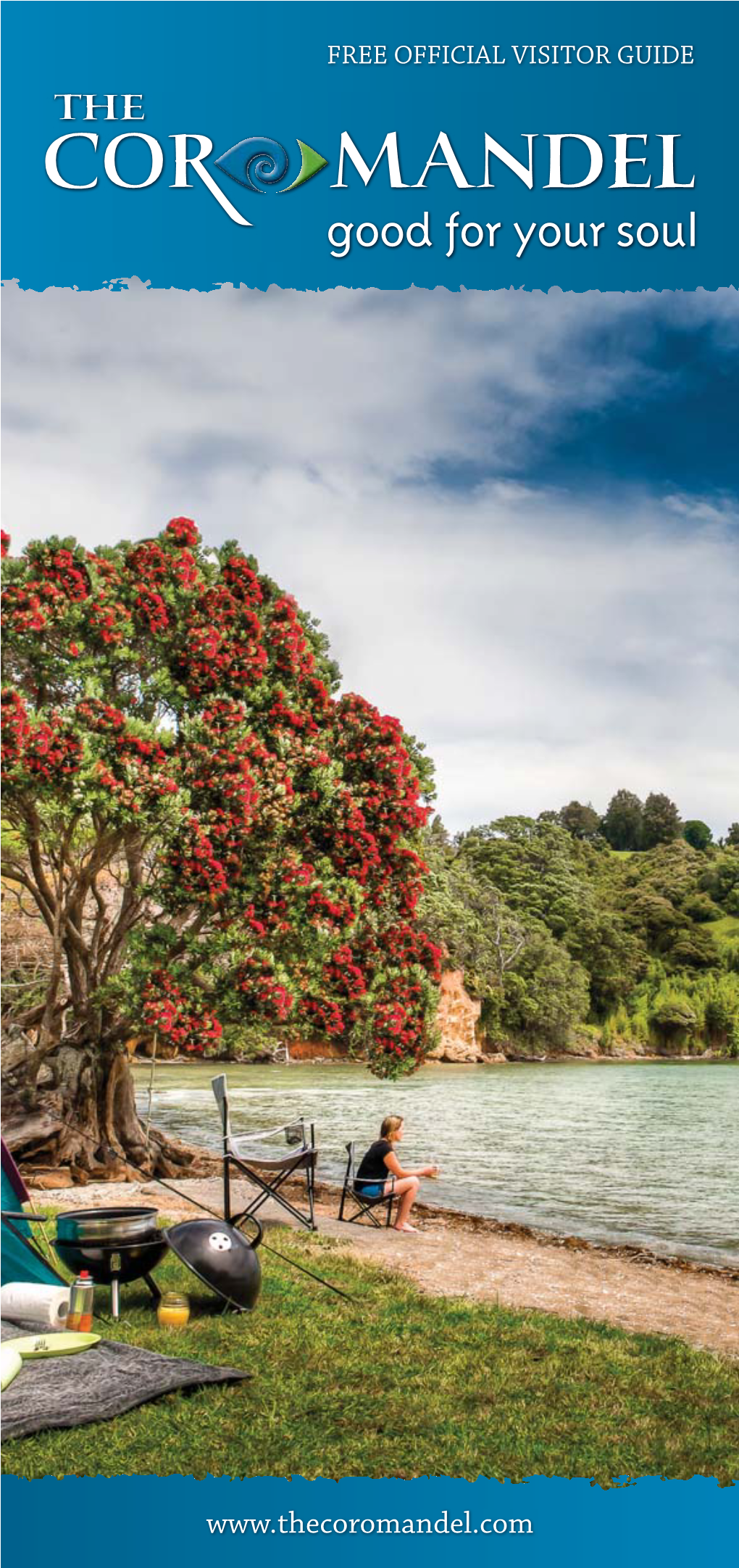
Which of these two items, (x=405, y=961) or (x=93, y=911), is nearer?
(x=405, y=961)

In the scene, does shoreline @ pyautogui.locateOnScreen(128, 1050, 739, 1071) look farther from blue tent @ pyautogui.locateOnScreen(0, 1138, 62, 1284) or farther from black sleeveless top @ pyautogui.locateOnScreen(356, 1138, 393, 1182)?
blue tent @ pyautogui.locateOnScreen(0, 1138, 62, 1284)

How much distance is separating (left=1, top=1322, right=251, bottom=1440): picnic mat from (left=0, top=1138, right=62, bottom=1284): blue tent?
79 centimetres

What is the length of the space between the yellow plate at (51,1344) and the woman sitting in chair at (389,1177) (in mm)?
3692

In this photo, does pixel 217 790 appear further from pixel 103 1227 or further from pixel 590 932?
pixel 590 932

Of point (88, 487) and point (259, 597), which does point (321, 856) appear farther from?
point (88, 487)

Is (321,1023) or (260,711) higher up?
(260,711)

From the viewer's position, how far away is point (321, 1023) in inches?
346

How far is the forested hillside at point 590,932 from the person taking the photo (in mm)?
41344

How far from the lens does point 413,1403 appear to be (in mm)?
3895

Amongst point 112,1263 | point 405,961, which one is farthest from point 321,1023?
point 112,1263

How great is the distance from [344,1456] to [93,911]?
12.2 m

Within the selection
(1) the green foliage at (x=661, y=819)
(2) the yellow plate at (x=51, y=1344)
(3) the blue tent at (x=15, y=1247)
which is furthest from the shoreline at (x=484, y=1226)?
(1) the green foliage at (x=661, y=819)

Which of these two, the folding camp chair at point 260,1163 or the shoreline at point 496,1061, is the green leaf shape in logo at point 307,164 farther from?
the shoreline at point 496,1061

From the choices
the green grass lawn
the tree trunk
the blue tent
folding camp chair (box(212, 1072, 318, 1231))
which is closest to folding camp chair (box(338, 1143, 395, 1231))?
folding camp chair (box(212, 1072, 318, 1231))
